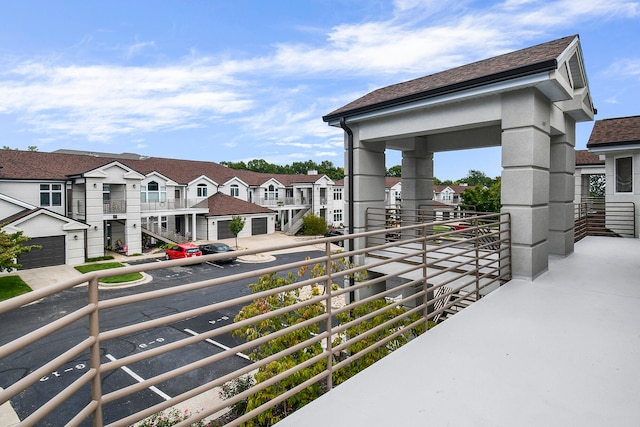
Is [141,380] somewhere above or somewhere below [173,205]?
below

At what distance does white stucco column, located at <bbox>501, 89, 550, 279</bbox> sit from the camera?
6.43 meters

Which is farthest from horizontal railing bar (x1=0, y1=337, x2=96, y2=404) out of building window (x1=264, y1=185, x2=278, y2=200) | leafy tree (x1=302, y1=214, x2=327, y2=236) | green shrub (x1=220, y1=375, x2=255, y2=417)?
building window (x1=264, y1=185, x2=278, y2=200)

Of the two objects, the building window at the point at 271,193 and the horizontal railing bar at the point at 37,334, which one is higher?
the building window at the point at 271,193

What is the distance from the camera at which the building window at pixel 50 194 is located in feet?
84.6

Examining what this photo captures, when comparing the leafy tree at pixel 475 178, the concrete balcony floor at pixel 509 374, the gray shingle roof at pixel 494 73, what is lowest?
the concrete balcony floor at pixel 509 374

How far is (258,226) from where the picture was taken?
3653cm

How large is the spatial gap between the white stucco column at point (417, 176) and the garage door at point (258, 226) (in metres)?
25.9

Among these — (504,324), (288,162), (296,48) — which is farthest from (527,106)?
(288,162)

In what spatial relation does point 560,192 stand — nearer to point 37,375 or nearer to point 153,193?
point 37,375

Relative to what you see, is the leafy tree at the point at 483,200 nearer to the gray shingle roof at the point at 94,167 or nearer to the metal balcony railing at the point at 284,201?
the gray shingle roof at the point at 94,167

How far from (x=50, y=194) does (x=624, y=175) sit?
3442 centimetres

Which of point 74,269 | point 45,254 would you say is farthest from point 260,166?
point 74,269

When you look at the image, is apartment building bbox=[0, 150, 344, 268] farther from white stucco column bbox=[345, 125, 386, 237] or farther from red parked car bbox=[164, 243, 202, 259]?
white stucco column bbox=[345, 125, 386, 237]

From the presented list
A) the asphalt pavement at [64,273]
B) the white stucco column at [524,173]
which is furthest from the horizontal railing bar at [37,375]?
the white stucco column at [524,173]
